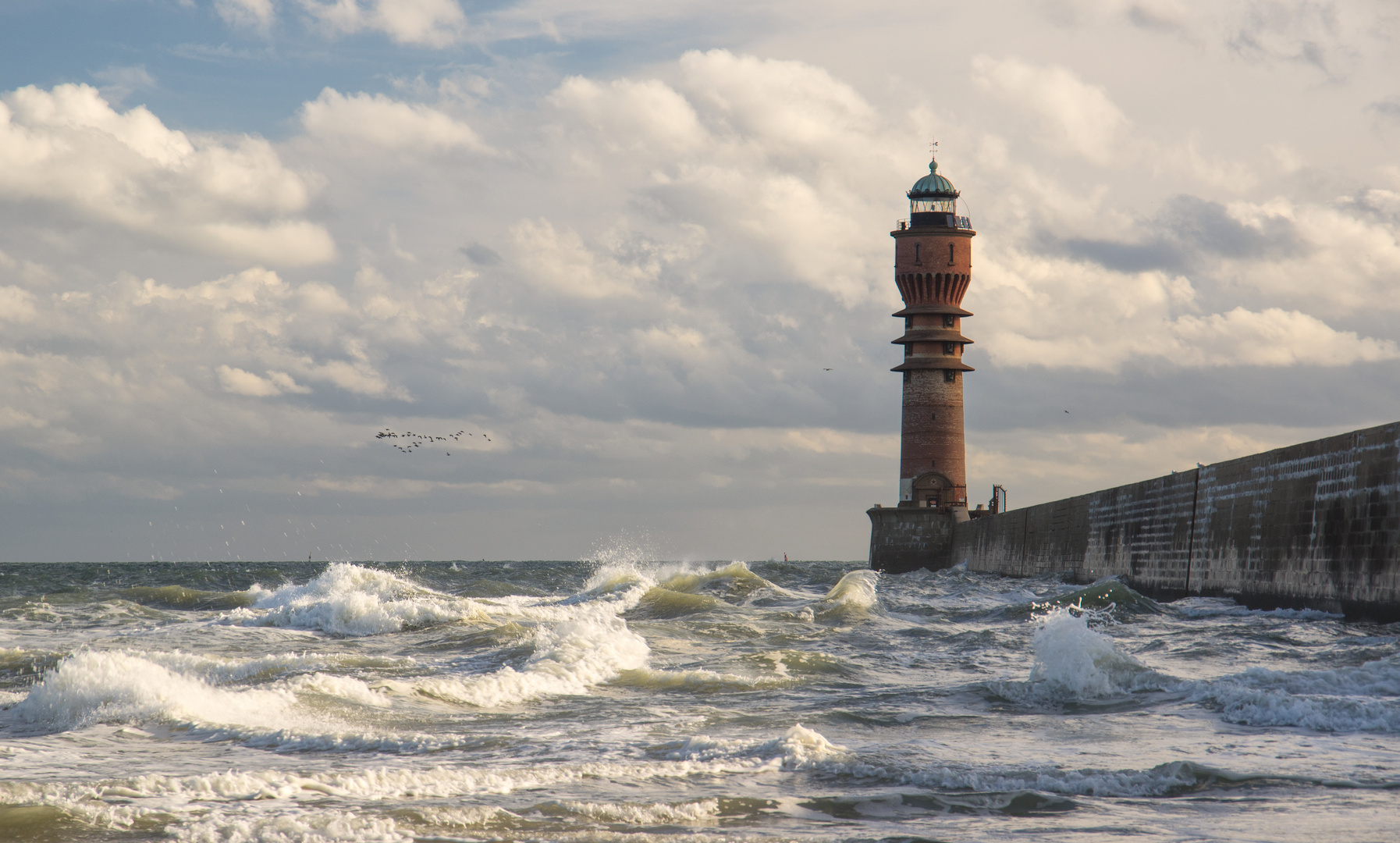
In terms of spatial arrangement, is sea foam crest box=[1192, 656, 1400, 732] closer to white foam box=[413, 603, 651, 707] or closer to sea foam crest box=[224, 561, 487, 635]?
white foam box=[413, 603, 651, 707]

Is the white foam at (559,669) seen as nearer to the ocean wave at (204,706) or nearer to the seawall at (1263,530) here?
the ocean wave at (204,706)

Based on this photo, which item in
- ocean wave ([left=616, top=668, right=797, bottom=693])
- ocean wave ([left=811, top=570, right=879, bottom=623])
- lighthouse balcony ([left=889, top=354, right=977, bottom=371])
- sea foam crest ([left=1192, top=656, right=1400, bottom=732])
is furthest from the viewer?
lighthouse balcony ([left=889, top=354, right=977, bottom=371])

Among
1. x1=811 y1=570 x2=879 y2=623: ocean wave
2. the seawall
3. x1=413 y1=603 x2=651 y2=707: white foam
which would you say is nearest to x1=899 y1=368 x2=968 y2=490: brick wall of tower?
the seawall

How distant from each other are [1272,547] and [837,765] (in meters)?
13.1

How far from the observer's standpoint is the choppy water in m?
5.36

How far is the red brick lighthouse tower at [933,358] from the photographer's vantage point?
3956 centimetres

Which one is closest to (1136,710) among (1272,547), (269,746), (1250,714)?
(1250,714)

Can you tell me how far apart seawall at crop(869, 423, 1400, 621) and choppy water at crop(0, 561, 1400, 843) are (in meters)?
0.73

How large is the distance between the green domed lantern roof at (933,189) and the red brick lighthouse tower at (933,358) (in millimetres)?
999

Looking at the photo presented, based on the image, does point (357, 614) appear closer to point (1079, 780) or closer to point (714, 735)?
point (714, 735)

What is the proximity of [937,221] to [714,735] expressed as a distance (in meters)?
36.2

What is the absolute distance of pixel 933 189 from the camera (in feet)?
138

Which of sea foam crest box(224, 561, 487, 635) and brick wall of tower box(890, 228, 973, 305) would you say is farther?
brick wall of tower box(890, 228, 973, 305)

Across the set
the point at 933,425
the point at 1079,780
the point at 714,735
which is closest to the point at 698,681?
the point at 714,735
